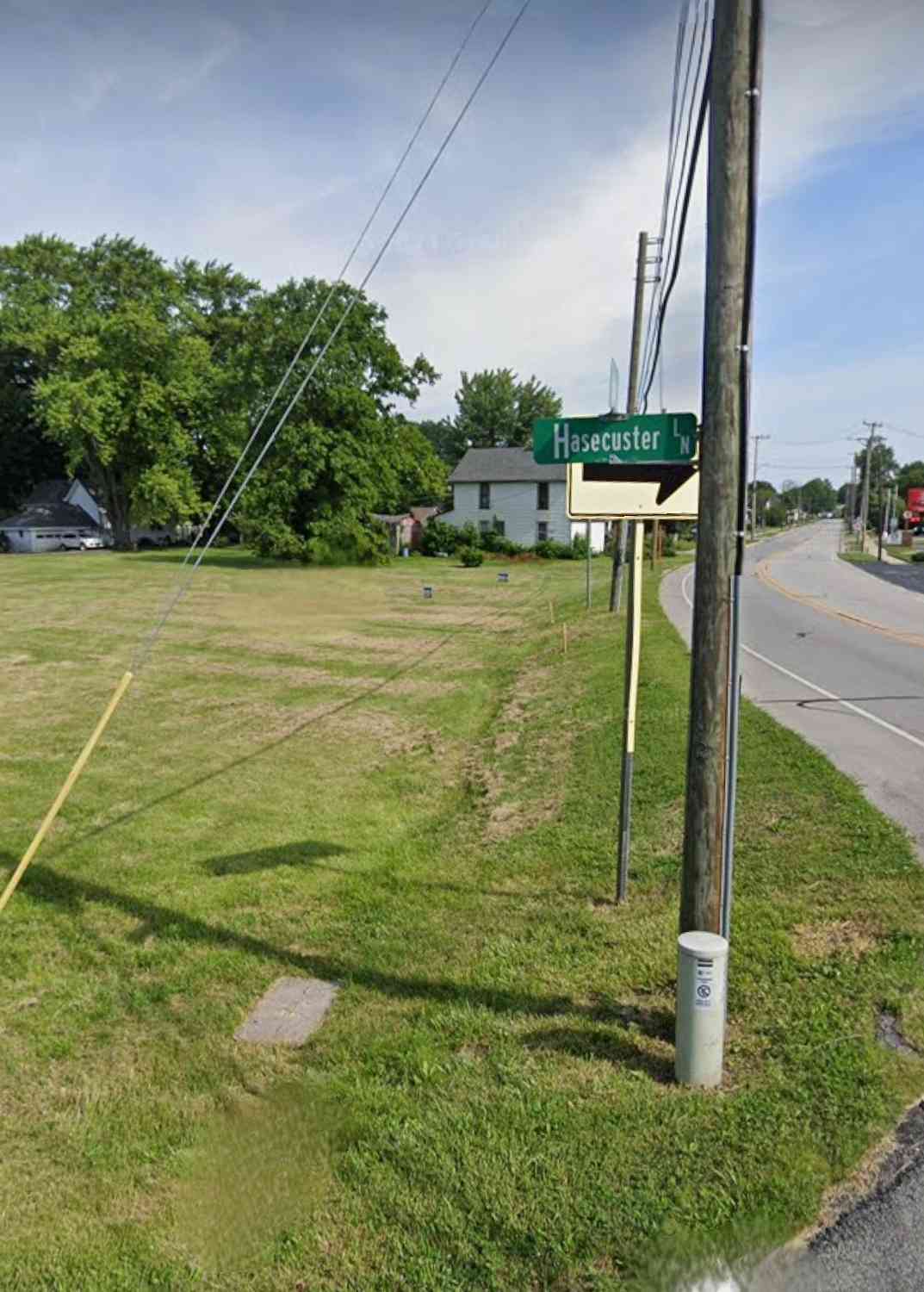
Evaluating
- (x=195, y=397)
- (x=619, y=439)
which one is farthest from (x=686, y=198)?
(x=195, y=397)

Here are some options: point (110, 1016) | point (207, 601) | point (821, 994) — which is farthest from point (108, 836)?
point (207, 601)

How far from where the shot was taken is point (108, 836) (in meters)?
7.33

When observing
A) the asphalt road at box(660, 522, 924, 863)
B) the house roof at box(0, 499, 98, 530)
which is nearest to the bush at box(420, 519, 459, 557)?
the asphalt road at box(660, 522, 924, 863)

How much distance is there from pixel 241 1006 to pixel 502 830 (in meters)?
3.15

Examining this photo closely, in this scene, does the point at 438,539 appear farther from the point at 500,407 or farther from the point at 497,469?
the point at 500,407

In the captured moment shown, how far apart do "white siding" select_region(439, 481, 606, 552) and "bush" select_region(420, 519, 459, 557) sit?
456cm

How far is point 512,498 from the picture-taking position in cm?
5838

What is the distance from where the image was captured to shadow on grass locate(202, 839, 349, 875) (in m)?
6.52

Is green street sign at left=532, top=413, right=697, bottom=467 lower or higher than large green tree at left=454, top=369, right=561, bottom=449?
lower

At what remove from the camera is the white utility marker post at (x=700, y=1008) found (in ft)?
11.2

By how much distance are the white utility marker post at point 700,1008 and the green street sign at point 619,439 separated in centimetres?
221

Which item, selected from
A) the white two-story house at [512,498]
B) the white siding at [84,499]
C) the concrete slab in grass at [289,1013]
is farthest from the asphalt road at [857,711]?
the white siding at [84,499]

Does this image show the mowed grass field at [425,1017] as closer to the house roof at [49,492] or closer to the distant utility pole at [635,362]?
the distant utility pole at [635,362]

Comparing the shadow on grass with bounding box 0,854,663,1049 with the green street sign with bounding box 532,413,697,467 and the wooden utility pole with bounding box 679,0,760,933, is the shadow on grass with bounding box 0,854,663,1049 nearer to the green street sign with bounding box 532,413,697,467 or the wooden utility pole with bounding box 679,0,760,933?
the wooden utility pole with bounding box 679,0,760,933
